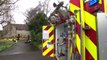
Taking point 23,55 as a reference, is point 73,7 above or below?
above

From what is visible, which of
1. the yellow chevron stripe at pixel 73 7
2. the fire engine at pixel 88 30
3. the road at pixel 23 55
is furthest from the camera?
the road at pixel 23 55

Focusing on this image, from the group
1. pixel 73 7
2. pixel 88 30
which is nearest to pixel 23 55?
pixel 73 7

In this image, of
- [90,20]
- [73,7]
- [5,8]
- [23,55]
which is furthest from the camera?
[5,8]

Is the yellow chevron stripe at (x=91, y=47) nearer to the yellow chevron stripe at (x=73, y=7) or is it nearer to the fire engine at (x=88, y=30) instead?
the fire engine at (x=88, y=30)

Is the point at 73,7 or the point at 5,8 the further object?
the point at 5,8

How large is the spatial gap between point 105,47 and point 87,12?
529 millimetres

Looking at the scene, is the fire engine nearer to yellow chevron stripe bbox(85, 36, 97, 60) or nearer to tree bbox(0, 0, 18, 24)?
yellow chevron stripe bbox(85, 36, 97, 60)

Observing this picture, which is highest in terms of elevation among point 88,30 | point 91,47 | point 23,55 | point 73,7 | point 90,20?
point 73,7

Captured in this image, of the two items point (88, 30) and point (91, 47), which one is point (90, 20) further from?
point (91, 47)

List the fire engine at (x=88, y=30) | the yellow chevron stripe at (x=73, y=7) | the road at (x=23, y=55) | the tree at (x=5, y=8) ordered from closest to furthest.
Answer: the fire engine at (x=88, y=30)
the yellow chevron stripe at (x=73, y=7)
the road at (x=23, y=55)
the tree at (x=5, y=8)

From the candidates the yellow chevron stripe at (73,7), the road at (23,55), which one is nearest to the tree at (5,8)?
the road at (23,55)

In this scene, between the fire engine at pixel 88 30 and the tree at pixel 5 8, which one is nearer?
the fire engine at pixel 88 30

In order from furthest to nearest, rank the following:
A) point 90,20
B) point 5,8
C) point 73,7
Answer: point 5,8, point 73,7, point 90,20

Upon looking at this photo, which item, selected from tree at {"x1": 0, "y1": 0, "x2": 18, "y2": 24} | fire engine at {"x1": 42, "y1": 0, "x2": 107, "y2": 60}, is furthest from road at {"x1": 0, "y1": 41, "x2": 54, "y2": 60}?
tree at {"x1": 0, "y1": 0, "x2": 18, "y2": 24}
